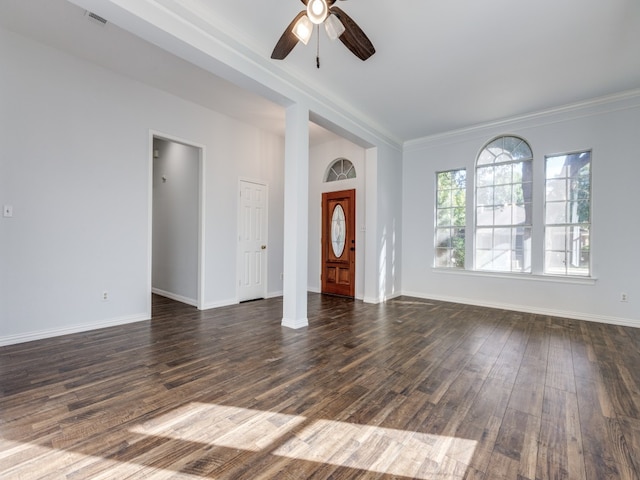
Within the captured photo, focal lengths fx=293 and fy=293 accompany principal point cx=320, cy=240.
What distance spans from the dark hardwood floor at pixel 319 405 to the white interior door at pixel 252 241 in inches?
70.9

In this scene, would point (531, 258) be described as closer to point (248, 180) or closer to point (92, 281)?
point (248, 180)

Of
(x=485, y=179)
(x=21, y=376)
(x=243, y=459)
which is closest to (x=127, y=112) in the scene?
(x=21, y=376)

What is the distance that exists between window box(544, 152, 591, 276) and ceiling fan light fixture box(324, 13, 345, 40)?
4.20 metres

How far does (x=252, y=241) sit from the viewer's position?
215 inches

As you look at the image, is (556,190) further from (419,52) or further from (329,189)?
(329,189)

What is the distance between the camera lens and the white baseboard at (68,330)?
3.01 meters

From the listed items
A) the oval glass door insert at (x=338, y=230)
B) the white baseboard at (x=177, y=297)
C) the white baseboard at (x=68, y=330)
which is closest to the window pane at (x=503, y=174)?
the oval glass door insert at (x=338, y=230)

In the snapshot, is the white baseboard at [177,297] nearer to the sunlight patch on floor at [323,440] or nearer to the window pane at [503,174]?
the sunlight patch on floor at [323,440]

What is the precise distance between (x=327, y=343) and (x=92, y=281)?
2942mm

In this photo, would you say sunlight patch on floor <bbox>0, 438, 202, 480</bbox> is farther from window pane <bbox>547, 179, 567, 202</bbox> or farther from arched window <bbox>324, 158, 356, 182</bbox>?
window pane <bbox>547, 179, 567, 202</bbox>

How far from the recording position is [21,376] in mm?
2354

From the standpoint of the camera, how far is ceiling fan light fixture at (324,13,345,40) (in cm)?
226

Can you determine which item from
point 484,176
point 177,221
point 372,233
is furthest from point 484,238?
point 177,221

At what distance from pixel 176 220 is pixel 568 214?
646cm
